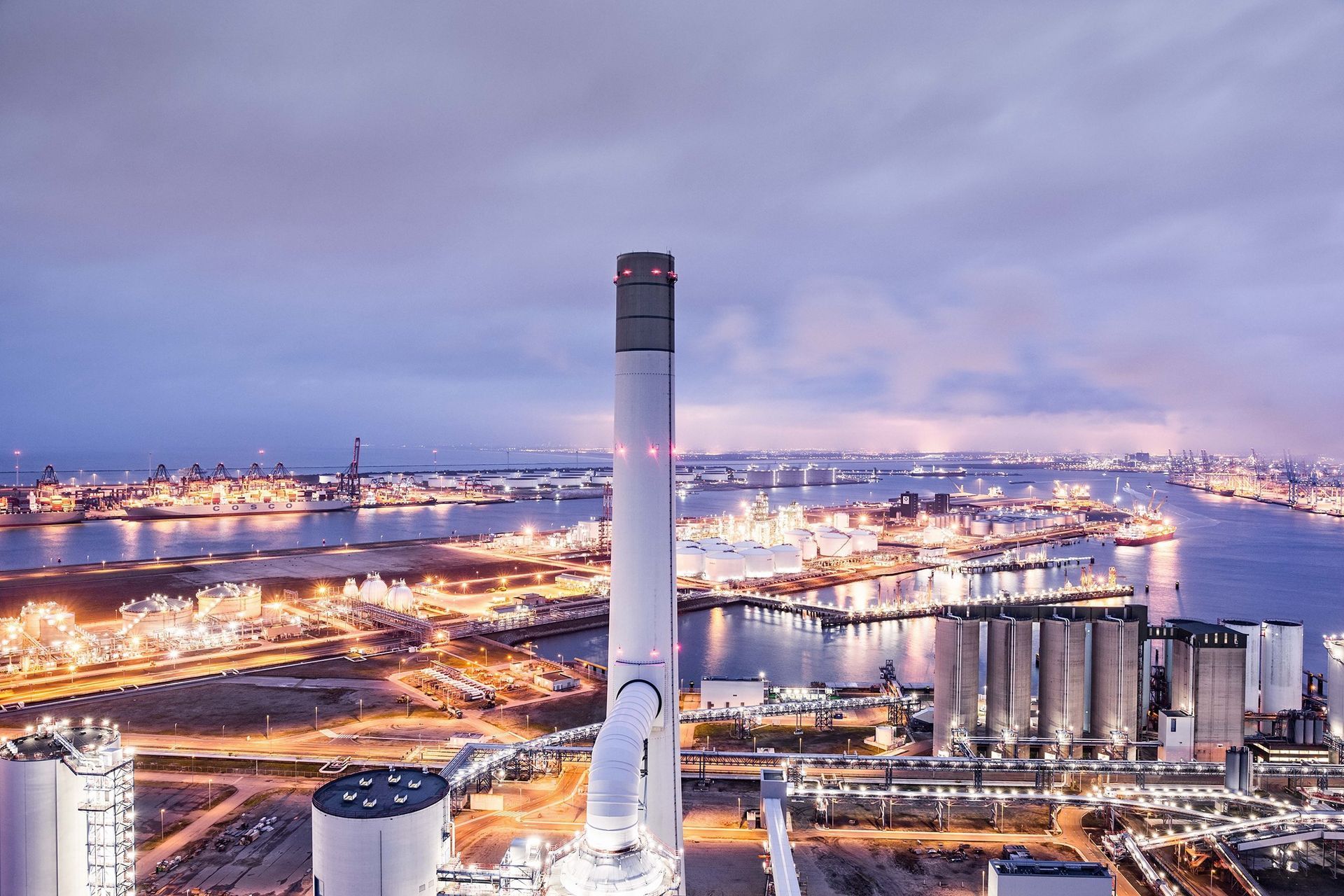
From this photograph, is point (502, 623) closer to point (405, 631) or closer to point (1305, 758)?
point (405, 631)

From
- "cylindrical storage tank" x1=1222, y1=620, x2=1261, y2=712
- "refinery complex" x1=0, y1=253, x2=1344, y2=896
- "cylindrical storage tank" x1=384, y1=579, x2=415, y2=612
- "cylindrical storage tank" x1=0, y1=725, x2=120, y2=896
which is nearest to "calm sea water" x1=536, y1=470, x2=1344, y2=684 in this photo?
"refinery complex" x1=0, y1=253, x2=1344, y2=896

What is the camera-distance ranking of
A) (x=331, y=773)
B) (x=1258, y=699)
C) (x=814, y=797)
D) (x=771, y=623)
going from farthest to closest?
(x=771, y=623)
(x=1258, y=699)
(x=331, y=773)
(x=814, y=797)

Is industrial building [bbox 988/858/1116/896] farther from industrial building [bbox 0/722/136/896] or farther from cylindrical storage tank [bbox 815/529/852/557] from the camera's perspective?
cylindrical storage tank [bbox 815/529/852/557]

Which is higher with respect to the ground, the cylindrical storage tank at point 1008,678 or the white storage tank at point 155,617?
the cylindrical storage tank at point 1008,678

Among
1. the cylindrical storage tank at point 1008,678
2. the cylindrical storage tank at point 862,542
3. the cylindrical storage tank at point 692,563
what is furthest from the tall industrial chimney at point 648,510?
the cylindrical storage tank at point 862,542

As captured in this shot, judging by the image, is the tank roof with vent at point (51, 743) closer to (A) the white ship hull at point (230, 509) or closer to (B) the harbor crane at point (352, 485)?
(A) the white ship hull at point (230, 509)

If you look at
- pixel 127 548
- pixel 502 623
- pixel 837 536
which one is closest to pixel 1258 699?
pixel 502 623

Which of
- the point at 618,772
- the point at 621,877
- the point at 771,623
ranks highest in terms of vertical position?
the point at 618,772
